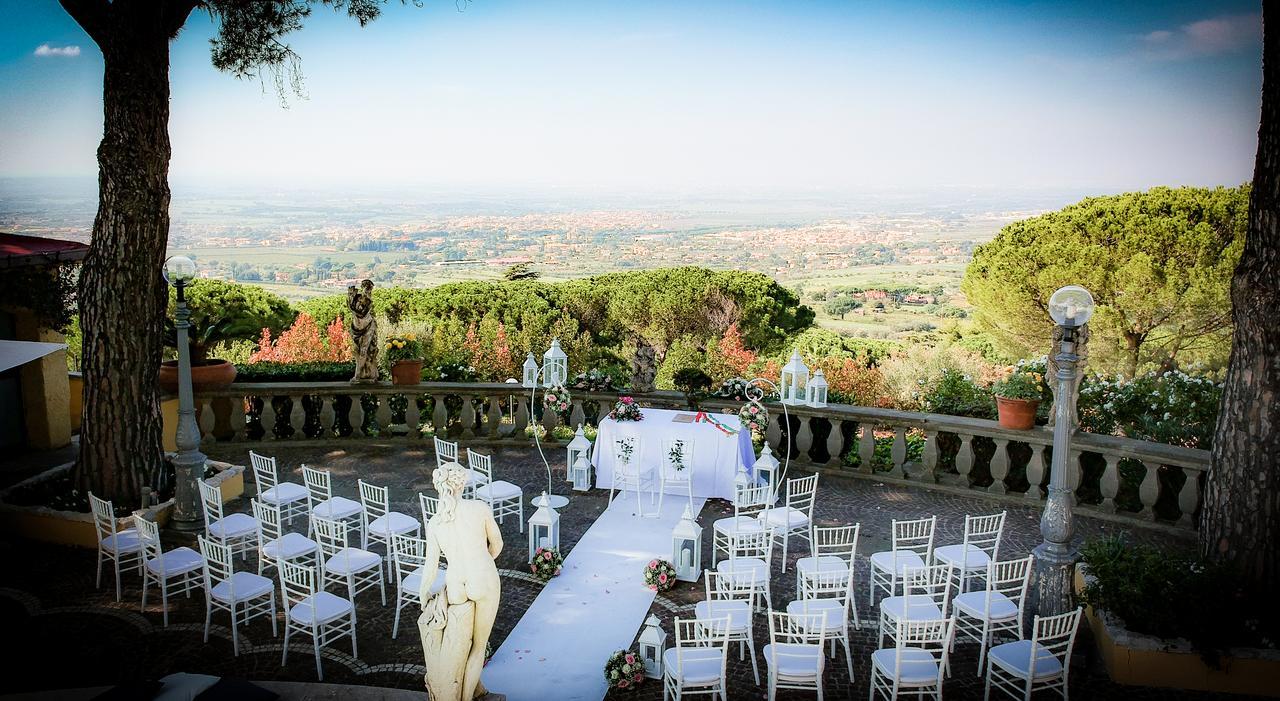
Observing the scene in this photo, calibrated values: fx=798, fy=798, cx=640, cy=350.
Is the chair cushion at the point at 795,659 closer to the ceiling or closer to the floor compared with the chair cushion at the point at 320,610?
closer to the floor

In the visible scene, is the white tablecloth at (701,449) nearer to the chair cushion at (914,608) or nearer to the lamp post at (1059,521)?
the chair cushion at (914,608)

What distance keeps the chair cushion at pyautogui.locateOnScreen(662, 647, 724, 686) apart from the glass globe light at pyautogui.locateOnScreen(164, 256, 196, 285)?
640 cm

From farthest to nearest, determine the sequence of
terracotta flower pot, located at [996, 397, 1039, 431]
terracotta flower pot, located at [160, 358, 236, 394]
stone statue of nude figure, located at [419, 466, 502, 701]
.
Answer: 1. terracotta flower pot, located at [160, 358, 236, 394]
2. terracotta flower pot, located at [996, 397, 1039, 431]
3. stone statue of nude figure, located at [419, 466, 502, 701]

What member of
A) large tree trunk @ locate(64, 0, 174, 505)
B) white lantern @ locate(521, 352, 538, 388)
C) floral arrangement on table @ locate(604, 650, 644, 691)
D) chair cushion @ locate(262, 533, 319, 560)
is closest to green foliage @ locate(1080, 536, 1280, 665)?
floral arrangement on table @ locate(604, 650, 644, 691)

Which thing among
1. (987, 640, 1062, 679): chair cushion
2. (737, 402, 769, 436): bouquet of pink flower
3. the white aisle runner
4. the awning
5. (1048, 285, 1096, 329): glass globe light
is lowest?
the white aisle runner

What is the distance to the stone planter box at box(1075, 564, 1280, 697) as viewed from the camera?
18.4 ft

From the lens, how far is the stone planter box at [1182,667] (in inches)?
221

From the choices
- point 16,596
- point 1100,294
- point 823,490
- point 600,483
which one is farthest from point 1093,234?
point 16,596

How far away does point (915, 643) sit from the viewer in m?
6.26

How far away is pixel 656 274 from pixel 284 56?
15.8m

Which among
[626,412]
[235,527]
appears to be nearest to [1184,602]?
[626,412]

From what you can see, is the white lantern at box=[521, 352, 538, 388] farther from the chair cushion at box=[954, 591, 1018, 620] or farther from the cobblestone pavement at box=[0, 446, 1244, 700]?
the chair cushion at box=[954, 591, 1018, 620]

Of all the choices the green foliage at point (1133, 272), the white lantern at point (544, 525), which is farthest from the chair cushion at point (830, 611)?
the green foliage at point (1133, 272)

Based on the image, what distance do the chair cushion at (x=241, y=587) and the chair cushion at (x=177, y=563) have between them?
453mm
